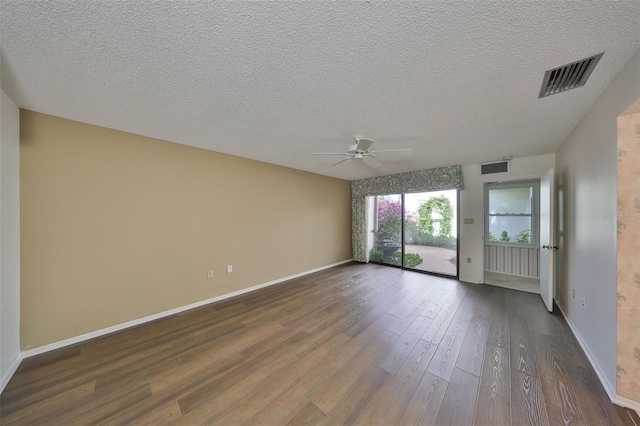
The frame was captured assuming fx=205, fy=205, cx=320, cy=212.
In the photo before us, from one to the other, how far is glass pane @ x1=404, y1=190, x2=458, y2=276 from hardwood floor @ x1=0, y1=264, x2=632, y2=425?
1.86m

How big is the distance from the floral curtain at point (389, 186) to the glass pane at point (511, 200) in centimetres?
134

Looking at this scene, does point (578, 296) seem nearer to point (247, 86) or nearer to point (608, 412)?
point (608, 412)

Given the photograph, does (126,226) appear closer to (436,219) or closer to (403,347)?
(403,347)

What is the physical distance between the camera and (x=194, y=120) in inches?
85.1

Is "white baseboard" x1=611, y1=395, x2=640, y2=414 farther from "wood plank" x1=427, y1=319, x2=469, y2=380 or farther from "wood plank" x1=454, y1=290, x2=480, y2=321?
"wood plank" x1=454, y1=290, x2=480, y2=321

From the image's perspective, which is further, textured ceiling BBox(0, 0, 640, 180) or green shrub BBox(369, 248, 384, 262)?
green shrub BBox(369, 248, 384, 262)

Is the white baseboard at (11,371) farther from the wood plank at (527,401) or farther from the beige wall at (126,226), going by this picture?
the wood plank at (527,401)

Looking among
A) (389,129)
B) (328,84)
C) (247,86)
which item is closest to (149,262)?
(247,86)

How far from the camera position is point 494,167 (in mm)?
3732

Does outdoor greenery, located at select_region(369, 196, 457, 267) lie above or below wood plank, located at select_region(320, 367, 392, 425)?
above

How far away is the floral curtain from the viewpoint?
404cm

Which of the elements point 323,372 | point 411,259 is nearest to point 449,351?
point 323,372

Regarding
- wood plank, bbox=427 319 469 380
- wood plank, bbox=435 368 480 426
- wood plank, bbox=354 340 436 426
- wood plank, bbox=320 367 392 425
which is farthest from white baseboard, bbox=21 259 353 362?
wood plank, bbox=435 368 480 426

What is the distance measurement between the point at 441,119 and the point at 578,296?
238cm
